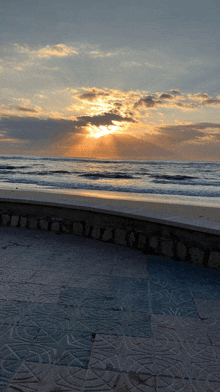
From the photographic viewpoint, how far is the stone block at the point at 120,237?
474 centimetres

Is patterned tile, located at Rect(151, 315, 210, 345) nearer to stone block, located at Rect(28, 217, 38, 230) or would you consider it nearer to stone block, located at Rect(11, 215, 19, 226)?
stone block, located at Rect(28, 217, 38, 230)

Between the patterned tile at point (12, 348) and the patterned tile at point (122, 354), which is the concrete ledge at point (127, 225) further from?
the patterned tile at point (12, 348)

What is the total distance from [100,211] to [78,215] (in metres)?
0.57

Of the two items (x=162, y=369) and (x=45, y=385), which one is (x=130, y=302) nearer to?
(x=162, y=369)

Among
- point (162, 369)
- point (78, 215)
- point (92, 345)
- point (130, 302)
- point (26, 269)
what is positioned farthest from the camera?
point (78, 215)

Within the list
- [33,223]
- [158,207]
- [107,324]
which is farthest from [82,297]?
[158,207]

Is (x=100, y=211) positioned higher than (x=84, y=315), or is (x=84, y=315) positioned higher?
(x=100, y=211)

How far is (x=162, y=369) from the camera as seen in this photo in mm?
1968

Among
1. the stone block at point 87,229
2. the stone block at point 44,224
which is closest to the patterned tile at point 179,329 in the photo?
the stone block at point 87,229

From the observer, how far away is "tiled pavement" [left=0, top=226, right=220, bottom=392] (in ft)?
6.17

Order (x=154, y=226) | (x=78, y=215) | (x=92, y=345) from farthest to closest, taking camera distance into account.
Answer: (x=78, y=215) < (x=154, y=226) < (x=92, y=345)

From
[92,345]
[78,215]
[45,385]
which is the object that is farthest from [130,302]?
[78,215]

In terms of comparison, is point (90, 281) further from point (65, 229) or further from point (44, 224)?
point (44, 224)

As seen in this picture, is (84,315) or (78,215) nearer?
(84,315)
